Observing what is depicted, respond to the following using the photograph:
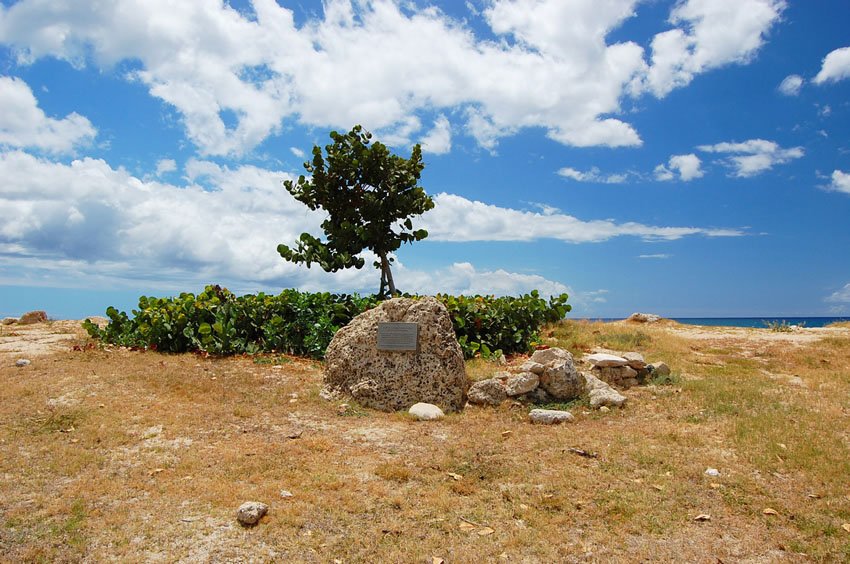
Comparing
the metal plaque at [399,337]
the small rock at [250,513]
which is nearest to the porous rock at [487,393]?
the metal plaque at [399,337]

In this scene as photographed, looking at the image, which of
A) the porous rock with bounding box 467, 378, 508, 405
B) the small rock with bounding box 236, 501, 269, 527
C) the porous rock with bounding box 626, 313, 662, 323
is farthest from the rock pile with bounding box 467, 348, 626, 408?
the porous rock with bounding box 626, 313, 662, 323

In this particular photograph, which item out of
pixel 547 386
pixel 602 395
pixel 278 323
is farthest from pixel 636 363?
pixel 278 323

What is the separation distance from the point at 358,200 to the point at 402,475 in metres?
9.76

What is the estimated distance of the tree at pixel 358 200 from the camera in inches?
544

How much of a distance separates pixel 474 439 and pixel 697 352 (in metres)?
9.15

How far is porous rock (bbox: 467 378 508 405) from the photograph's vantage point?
8547mm

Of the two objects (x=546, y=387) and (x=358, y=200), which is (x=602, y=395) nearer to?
(x=546, y=387)

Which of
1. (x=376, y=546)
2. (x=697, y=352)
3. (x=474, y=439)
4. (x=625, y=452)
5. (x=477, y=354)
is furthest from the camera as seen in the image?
(x=697, y=352)

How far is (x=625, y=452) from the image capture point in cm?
646

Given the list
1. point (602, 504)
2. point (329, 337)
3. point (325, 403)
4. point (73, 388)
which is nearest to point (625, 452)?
point (602, 504)

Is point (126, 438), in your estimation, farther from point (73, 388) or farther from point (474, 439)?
point (474, 439)

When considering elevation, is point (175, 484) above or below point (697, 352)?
below

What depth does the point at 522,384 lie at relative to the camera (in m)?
8.57

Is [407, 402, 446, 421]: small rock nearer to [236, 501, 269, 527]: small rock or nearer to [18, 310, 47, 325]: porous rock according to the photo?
[236, 501, 269, 527]: small rock
